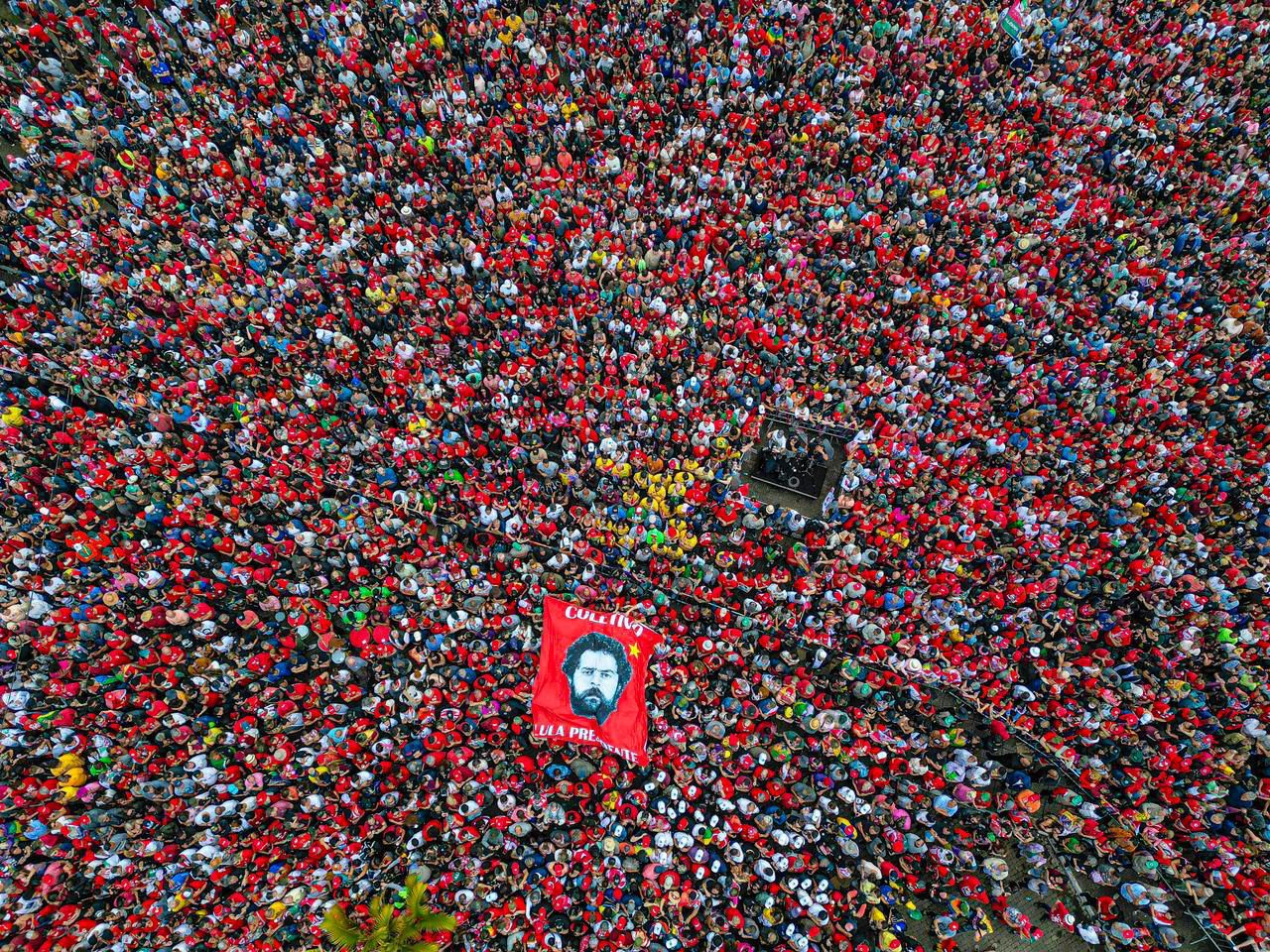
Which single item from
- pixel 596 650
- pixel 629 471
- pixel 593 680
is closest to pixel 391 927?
pixel 593 680

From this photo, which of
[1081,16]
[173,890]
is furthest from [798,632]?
[1081,16]

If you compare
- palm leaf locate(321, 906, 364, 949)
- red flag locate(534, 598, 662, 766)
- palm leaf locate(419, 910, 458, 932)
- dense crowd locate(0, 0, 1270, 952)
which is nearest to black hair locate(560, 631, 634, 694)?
red flag locate(534, 598, 662, 766)

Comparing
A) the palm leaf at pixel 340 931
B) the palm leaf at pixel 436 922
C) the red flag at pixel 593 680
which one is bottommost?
the palm leaf at pixel 340 931

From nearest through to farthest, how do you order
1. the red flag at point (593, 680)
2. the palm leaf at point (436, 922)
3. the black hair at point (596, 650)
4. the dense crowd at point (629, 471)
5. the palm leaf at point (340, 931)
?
the palm leaf at point (340, 931)
the palm leaf at point (436, 922)
the dense crowd at point (629, 471)
the red flag at point (593, 680)
the black hair at point (596, 650)

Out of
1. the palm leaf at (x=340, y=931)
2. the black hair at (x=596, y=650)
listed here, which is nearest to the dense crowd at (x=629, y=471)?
the palm leaf at (x=340, y=931)

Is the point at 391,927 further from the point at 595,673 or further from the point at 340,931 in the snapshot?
the point at 595,673

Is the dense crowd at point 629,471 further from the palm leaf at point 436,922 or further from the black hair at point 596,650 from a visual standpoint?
the black hair at point 596,650

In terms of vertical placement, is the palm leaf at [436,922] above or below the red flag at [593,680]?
below

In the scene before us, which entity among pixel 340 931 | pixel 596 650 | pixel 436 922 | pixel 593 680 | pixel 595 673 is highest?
pixel 596 650
